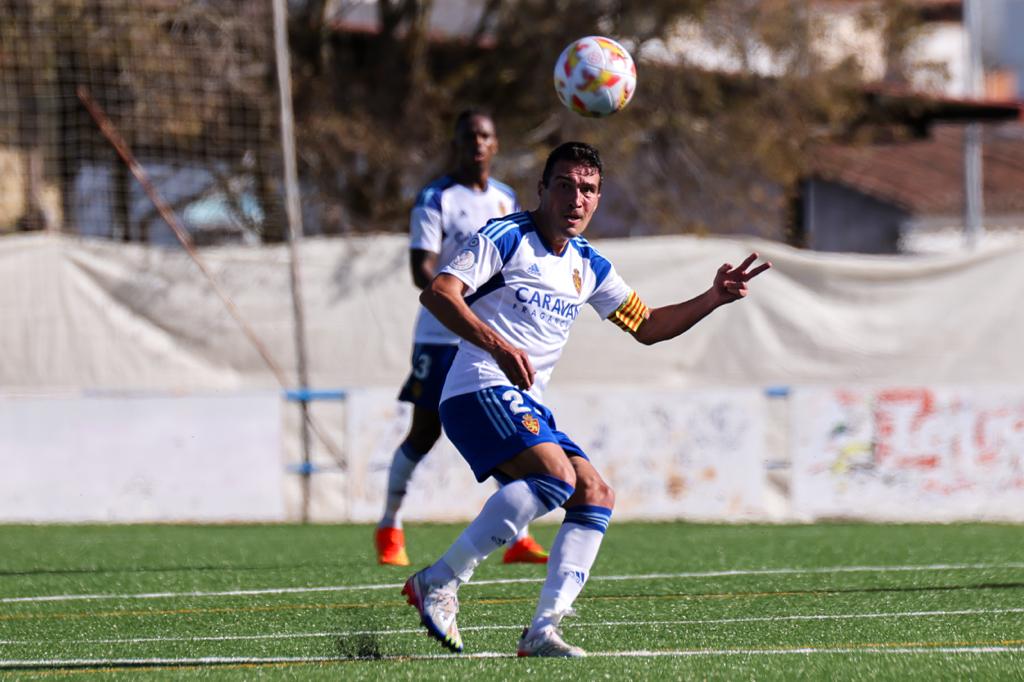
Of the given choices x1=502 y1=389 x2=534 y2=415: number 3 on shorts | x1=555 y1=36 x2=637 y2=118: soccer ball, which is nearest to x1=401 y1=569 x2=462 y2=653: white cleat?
x1=502 y1=389 x2=534 y2=415: number 3 on shorts

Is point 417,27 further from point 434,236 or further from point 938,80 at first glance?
point 434,236

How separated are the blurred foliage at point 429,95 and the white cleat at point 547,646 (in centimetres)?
1076

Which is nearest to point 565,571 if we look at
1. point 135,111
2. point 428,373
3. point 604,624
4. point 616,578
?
point 604,624

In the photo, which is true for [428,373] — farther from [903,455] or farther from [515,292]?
[903,455]

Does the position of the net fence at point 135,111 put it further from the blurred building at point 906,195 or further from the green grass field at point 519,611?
the blurred building at point 906,195

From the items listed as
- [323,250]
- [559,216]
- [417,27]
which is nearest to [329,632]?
[559,216]

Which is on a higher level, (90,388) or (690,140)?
(690,140)

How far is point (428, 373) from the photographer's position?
877 cm

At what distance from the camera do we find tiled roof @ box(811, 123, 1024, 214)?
28.9 meters

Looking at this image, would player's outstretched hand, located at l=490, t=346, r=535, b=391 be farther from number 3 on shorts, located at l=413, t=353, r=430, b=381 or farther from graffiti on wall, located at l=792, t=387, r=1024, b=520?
graffiti on wall, located at l=792, t=387, r=1024, b=520

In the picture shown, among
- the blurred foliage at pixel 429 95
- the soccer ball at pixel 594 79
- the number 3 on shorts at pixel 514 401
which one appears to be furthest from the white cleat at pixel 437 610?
the blurred foliage at pixel 429 95

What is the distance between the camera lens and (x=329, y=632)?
6.46m

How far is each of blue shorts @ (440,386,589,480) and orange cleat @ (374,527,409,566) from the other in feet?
10.4

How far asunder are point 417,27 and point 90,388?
21.3ft
